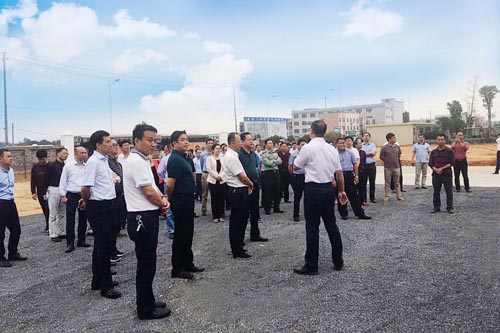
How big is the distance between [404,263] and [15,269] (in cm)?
581

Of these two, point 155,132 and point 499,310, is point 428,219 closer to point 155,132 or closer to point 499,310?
point 499,310

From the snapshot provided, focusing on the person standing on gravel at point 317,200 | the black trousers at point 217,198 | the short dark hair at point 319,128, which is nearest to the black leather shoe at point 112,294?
the person standing on gravel at point 317,200

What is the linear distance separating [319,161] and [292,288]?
163cm

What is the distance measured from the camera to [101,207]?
456cm

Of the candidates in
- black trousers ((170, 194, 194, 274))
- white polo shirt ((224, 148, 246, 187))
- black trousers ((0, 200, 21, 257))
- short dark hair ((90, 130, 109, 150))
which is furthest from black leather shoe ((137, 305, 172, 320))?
black trousers ((0, 200, 21, 257))

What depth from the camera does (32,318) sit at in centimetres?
396

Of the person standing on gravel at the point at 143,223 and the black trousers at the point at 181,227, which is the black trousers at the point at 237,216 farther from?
the person standing on gravel at the point at 143,223

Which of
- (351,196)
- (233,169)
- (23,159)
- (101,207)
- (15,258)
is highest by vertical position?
(23,159)

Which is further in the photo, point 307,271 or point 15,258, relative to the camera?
point 15,258

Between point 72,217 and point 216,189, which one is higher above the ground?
point 216,189

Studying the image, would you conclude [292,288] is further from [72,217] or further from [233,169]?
[72,217]

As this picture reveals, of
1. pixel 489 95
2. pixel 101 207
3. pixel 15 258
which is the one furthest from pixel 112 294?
pixel 489 95

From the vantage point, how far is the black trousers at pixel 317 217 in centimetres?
490

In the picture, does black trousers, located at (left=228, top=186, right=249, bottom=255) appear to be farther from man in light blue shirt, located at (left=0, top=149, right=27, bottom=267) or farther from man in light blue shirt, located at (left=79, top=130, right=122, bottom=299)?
man in light blue shirt, located at (left=0, top=149, right=27, bottom=267)
